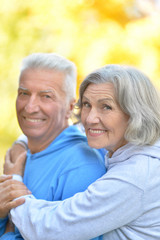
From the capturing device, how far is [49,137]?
2398 mm

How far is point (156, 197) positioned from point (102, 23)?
493cm

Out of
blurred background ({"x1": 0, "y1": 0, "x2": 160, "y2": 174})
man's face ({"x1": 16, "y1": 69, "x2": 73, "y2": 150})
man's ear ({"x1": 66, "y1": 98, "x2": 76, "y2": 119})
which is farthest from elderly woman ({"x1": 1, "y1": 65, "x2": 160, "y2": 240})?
blurred background ({"x1": 0, "y1": 0, "x2": 160, "y2": 174})

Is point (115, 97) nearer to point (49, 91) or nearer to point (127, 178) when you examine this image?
point (127, 178)

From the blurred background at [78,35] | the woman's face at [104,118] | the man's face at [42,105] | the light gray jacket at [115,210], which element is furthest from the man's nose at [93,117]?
the blurred background at [78,35]

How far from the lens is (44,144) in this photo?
7.93 feet

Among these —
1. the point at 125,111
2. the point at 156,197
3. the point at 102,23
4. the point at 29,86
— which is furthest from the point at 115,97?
the point at 102,23

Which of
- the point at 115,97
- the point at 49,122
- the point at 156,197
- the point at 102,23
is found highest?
the point at 102,23

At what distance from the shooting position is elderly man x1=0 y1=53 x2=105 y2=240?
6.65ft

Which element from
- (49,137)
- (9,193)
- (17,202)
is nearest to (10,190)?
(9,193)

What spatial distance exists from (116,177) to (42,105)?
841 mm

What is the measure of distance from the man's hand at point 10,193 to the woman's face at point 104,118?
52cm

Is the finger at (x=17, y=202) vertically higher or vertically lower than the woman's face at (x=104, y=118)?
lower

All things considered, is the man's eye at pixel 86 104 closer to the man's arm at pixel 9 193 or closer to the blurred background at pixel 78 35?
the man's arm at pixel 9 193

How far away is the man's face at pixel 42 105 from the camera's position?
2.27 meters
